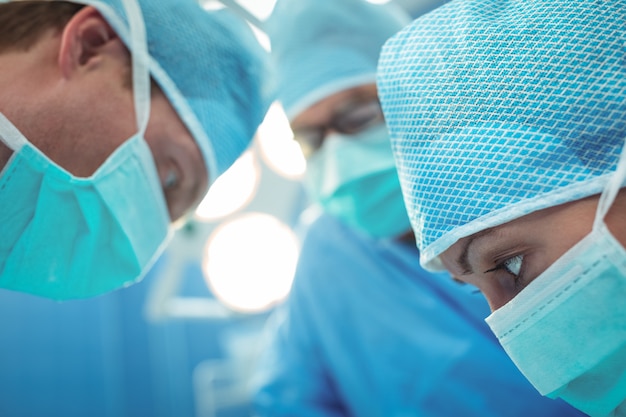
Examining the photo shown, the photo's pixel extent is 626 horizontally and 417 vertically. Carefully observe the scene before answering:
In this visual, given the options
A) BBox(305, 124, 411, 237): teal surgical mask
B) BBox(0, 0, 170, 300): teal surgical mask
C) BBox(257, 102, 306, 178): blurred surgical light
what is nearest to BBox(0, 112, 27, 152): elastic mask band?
BBox(0, 0, 170, 300): teal surgical mask

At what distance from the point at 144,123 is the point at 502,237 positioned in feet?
2.21

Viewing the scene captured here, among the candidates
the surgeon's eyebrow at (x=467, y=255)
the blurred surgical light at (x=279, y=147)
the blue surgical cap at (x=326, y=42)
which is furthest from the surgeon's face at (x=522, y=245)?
the blurred surgical light at (x=279, y=147)

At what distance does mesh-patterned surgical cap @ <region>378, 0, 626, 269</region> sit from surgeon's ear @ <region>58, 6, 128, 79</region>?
0.57 m

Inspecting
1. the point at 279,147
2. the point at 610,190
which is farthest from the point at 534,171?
the point at 279,147

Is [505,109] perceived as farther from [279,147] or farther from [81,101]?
[279,147]

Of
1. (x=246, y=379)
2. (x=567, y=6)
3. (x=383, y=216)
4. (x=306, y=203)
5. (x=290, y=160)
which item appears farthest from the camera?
(x=306, y=203)

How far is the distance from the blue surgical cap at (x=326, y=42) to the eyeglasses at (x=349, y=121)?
0.21ft

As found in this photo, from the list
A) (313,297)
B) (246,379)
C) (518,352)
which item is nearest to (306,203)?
(246,379)

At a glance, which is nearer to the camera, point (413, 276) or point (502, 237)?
point (502, 237)

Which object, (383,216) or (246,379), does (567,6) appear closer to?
(383,216)

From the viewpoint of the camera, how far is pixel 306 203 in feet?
9.32

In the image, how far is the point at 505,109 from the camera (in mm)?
615

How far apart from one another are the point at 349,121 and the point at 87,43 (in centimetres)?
70

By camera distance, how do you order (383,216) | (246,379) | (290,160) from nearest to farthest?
1. (383,216)
2. (290,160)
3. (246,379)
